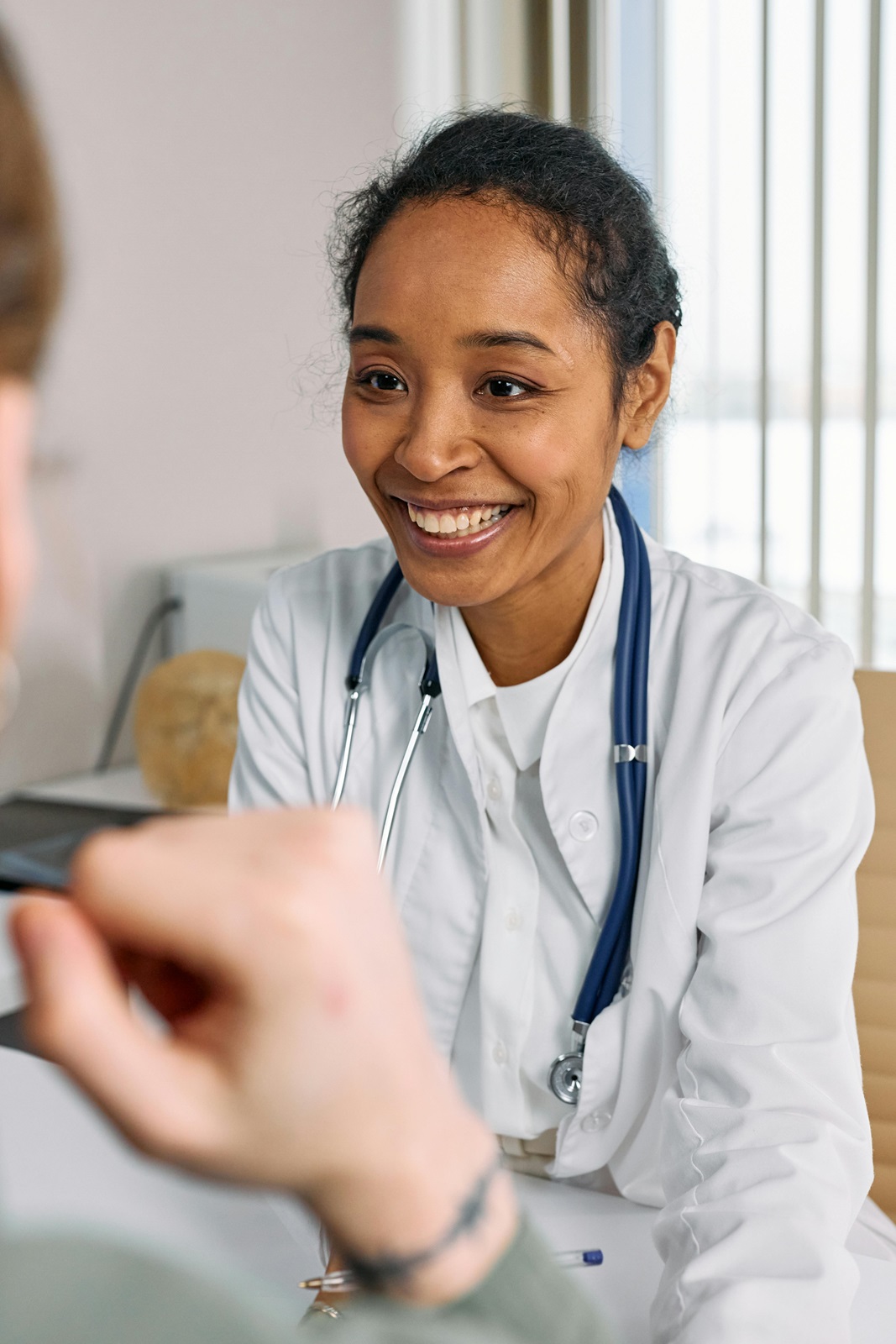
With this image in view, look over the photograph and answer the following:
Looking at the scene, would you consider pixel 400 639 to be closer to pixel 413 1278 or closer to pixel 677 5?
pixel 413 1278

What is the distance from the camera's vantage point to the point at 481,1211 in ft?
1.04

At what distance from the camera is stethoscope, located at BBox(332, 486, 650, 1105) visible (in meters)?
1.02

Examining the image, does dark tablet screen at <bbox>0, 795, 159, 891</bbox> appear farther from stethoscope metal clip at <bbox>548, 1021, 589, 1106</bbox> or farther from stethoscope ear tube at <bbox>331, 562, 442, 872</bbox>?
stethoscope metal clip at <bbox>548, 1021, 589, 1106</bbox>

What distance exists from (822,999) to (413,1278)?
2.30 feet

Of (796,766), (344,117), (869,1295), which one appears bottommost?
(869,1295)

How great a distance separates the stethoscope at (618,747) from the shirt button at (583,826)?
0.04m

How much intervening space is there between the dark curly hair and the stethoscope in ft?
0.60

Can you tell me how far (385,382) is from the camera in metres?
1.08

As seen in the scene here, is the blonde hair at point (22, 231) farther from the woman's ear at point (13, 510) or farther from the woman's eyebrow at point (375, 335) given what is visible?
the woman's eyebrow at point (375, 335)

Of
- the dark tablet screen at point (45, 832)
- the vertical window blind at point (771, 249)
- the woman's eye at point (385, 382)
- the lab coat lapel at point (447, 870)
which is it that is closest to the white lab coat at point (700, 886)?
the lab coat lapel at point (447, 870)

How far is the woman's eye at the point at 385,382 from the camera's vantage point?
42.0 inches

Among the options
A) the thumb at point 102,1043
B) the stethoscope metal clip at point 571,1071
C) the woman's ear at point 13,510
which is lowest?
the stethoscope metal clip at point 571,1071

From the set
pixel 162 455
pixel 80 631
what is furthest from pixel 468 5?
pixel 80 631

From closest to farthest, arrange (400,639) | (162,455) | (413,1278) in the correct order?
(413,1278)
(400,639)
(162,455)
